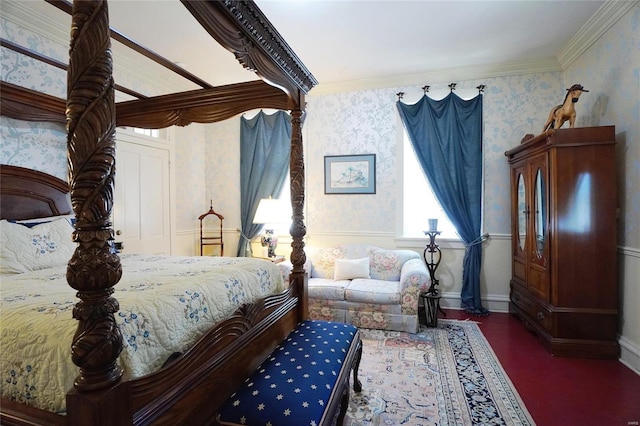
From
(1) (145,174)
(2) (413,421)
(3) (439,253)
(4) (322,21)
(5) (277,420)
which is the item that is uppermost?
(4) (322,21)

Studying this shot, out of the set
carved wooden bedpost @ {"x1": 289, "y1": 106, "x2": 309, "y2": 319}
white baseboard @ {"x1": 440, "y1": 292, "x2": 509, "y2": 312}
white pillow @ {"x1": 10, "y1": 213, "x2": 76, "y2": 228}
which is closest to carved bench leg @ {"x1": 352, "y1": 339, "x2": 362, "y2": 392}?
carved wooden bedpost @ {"x1": 289, "y1": 106, "x2": 309, "y2": 319}

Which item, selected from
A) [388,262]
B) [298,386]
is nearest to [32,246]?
[298,386]

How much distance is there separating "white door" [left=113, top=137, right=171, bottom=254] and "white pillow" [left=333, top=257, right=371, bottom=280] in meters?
2.23

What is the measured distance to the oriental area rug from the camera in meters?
2.03

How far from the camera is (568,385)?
2.36 m

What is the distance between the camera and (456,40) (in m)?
3.37

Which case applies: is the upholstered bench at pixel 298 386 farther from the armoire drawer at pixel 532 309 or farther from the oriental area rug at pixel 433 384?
the armoire drawer at pixel 532 309

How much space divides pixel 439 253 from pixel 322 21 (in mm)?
2936

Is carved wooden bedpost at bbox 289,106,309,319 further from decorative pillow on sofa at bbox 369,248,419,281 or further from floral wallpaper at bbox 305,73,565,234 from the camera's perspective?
floral wallpaper at bbox 305,73,565,234

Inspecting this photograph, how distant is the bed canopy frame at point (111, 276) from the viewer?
2.78ft

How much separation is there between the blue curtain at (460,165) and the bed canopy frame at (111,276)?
2386 millimetres

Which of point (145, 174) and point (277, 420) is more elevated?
point (145, 174)

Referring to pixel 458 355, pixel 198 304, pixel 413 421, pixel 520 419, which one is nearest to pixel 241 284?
pixel 198 304

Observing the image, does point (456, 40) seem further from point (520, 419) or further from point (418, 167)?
point (520, 419)
